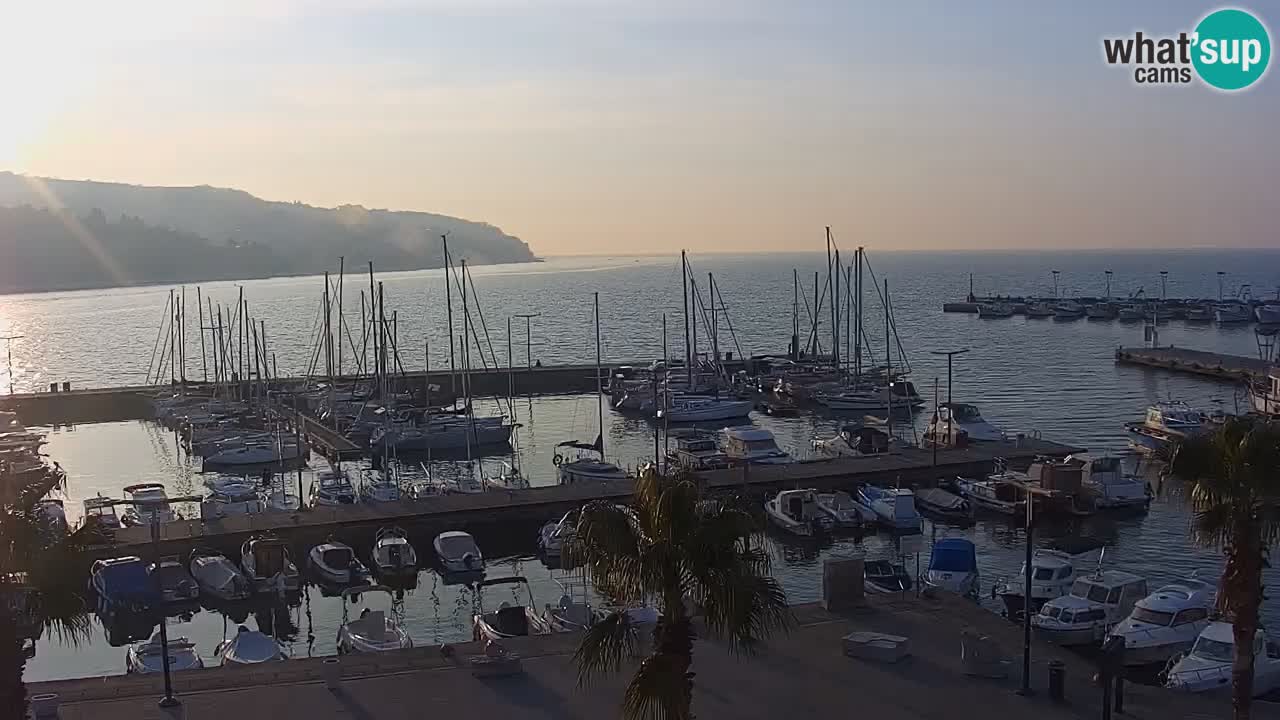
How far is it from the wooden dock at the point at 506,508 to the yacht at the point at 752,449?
1.27 m

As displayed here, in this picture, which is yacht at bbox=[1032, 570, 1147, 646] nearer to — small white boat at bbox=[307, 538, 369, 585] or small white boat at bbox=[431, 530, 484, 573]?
small white boat at bbox=[431, 530, 484, 573]

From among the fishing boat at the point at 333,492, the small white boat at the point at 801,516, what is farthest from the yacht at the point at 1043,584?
the fishing boat at the point at 333,492

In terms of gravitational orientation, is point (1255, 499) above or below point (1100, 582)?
above

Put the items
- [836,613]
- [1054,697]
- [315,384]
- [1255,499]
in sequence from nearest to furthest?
[1255,499] → [1054,697] → [836,613] → [315,384]

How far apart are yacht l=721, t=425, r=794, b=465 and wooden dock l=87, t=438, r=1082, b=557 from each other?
50.1 inches

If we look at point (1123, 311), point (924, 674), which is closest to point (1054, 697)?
point (924, 674)

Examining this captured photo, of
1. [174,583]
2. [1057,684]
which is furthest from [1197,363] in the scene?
[1057,684]

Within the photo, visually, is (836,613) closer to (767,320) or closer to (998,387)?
(998,387)

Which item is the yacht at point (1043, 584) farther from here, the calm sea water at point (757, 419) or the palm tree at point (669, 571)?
the palm tree at point (669, 571)

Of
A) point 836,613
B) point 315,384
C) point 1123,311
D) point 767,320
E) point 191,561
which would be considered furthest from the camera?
point 767,320

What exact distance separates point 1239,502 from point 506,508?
30930mm

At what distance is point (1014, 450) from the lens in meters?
50.2

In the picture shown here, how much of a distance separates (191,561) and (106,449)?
108 ft

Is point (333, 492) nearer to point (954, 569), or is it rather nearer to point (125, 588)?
point (125, 588)
